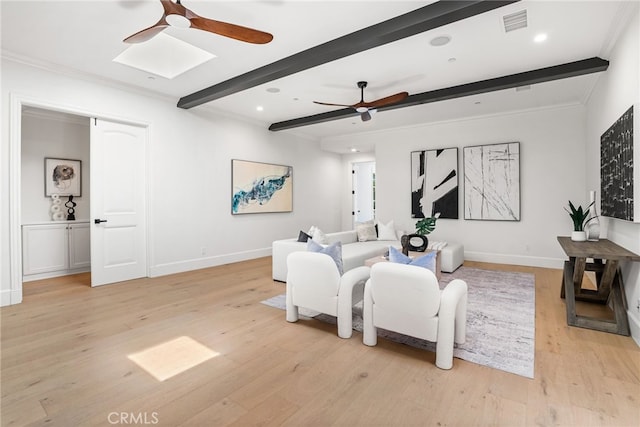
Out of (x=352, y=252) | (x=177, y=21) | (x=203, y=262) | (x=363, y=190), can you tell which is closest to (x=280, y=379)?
(x=177, y=21)

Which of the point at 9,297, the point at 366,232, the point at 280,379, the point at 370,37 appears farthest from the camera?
the point at 366,232

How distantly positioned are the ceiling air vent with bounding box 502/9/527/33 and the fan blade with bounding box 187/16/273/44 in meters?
2.19

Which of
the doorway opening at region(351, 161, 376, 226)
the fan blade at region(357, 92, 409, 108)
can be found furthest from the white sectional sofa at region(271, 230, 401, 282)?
the doorway opening at region(351, 161, 376, 226)

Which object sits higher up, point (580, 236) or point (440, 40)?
point (440, 40)

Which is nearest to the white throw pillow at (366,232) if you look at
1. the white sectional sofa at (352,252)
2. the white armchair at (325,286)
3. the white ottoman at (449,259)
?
the white sectional sofa at (352,252)

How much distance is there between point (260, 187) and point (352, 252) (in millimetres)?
2842

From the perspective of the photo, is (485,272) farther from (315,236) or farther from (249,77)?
(249,77)

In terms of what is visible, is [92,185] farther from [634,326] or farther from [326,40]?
[634,326]

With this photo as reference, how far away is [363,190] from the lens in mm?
9578

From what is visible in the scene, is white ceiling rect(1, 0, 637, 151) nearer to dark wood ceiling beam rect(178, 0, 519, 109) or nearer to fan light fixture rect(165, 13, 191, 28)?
dark wood ceiling beam rect(178, 0, 519, 109)

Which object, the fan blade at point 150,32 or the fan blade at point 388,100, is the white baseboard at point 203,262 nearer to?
the fan blade at point 150,32

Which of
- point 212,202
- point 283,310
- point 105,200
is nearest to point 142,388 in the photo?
point 283,310

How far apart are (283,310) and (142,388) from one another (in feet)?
5.30

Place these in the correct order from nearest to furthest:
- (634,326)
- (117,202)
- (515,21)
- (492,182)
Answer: (634,326), (515,21), (117,202), (492,182)
